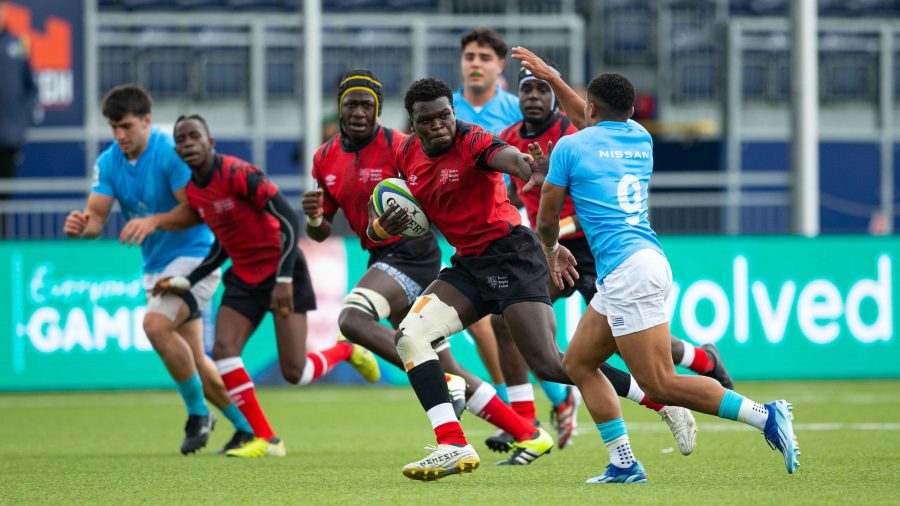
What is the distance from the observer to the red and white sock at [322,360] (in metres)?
9.92

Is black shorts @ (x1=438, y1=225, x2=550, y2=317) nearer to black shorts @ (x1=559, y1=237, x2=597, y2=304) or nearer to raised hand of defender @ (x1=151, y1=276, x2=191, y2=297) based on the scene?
black shorts @ (x1=559, y1=237, x2=597, y2=304)

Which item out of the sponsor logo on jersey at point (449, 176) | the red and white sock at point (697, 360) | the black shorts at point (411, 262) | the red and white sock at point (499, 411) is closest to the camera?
the sponsor logo on jersey at point (449, 176)

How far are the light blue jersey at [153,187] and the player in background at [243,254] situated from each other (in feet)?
0.96

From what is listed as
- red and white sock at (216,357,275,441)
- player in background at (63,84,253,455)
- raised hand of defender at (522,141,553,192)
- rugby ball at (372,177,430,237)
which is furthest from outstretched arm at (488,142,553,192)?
player in background at (63,84,253,455)

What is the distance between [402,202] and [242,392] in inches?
99.8

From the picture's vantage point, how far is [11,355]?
15.0 meters

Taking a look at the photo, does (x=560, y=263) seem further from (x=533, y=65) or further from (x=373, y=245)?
(x=373, y=245)

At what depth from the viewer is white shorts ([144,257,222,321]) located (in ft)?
32.7

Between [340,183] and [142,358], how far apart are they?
6.74 m

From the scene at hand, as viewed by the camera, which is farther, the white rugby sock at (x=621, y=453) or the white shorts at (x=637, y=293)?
the white rugby sock at (x=621, y=453)

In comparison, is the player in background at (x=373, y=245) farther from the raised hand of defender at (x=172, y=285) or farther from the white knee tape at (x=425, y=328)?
the raised hand of defender at (x=172, y=285)

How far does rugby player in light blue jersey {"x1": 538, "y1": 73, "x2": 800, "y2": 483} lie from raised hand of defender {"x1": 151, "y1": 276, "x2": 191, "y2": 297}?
3.49 metres

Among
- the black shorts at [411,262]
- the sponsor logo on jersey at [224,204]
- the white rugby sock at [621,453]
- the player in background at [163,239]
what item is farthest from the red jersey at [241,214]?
the white rugby sock at [621,453]

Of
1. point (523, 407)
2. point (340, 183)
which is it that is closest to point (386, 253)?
point (340, 183)
